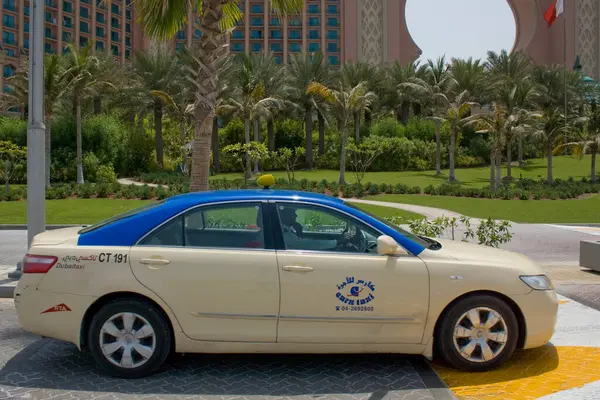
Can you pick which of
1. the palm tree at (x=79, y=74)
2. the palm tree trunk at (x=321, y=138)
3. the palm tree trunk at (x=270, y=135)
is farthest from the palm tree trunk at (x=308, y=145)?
the palm tree at (x=79, y=74)

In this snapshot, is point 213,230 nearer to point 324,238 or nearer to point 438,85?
point 324,238

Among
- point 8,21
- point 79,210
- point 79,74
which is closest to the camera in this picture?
point 79,210

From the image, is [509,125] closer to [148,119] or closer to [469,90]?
[469,90]

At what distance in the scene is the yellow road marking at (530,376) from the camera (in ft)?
15.6

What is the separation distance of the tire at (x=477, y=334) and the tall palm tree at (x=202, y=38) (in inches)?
264

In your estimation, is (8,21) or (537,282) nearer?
(537,282)

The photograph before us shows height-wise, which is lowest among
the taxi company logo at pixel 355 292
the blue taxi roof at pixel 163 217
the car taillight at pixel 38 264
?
the taxi company logo at pixel 355 292

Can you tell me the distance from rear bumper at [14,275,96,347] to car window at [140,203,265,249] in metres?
0.71

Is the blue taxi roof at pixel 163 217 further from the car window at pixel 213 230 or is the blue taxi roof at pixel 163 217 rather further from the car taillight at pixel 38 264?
the car taillight at pixel 38 264

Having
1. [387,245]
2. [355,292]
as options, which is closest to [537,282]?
[387,245]

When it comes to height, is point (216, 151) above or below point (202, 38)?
below

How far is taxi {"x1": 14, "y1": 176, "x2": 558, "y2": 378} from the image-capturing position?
16.0 feet

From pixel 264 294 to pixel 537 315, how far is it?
2244mm

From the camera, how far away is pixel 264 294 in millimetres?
4883
